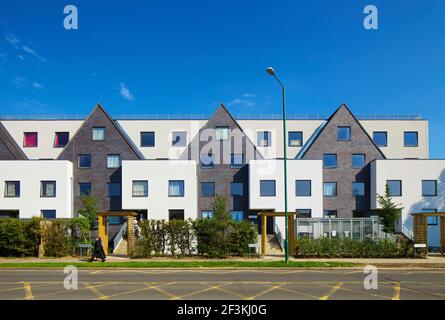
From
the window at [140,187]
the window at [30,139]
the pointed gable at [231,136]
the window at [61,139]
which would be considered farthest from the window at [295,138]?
the window at [30,139]

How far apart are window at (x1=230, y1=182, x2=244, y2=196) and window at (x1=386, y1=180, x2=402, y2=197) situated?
1366cm

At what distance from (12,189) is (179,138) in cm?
1872

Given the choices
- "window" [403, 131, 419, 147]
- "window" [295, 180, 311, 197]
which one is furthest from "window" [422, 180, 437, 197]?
"window" [403, 131, 419, 147]

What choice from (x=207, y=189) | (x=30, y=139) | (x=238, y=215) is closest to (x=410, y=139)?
(x=238, y=215)

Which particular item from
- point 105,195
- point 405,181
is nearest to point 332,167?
point 405,181

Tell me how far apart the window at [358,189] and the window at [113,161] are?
23.4 m

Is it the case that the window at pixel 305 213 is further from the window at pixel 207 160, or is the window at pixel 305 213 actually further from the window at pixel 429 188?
the window at pixel 429 188


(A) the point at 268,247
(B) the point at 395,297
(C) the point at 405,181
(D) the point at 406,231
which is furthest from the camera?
(C) the point at 405,181

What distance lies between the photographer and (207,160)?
36375 millimetres

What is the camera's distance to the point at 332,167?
37125 mm

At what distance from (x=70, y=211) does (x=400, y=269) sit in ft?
93.3

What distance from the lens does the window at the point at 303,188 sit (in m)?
34.2

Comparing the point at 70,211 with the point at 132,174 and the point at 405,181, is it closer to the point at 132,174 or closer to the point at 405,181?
the point at 132,174

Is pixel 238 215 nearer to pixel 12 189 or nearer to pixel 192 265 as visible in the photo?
pixel 192 265
